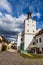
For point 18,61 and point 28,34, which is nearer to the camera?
point 18,61

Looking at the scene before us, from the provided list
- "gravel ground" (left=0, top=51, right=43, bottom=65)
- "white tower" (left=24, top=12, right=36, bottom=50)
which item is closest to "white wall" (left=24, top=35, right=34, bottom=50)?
"white tower" (left=24, top=12, right=36, bottom=50)

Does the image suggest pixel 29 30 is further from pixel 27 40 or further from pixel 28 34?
pixel 27 40

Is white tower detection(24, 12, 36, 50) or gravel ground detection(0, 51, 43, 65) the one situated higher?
white tower detection(24, 12, 36, 50)

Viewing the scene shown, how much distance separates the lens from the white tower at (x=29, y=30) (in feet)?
148

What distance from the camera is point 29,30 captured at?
46.0 meters

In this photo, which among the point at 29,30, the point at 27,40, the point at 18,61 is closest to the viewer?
the point at 18,61

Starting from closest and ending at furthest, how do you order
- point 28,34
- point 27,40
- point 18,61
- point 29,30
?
point 18,61
point 27,40
point 28,34
point 29,30

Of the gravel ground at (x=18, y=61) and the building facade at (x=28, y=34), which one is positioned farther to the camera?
the building facade at (x=28, y=34)

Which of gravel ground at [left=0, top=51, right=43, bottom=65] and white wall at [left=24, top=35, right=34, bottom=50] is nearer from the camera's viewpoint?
gravel ground at [left=0, top=51, right=43, bottom=65]

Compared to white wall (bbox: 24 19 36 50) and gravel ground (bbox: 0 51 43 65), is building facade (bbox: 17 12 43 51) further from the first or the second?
gravel ground (bbox: 0 51 43 65)

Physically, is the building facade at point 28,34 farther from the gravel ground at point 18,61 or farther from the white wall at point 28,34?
the gravel ground at point 18,61

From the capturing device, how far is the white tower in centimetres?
4522

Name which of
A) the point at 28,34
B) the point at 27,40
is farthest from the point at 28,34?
the point at 27,40

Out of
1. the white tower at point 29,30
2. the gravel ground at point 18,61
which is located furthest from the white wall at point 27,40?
the gravel ground at point 18,61
